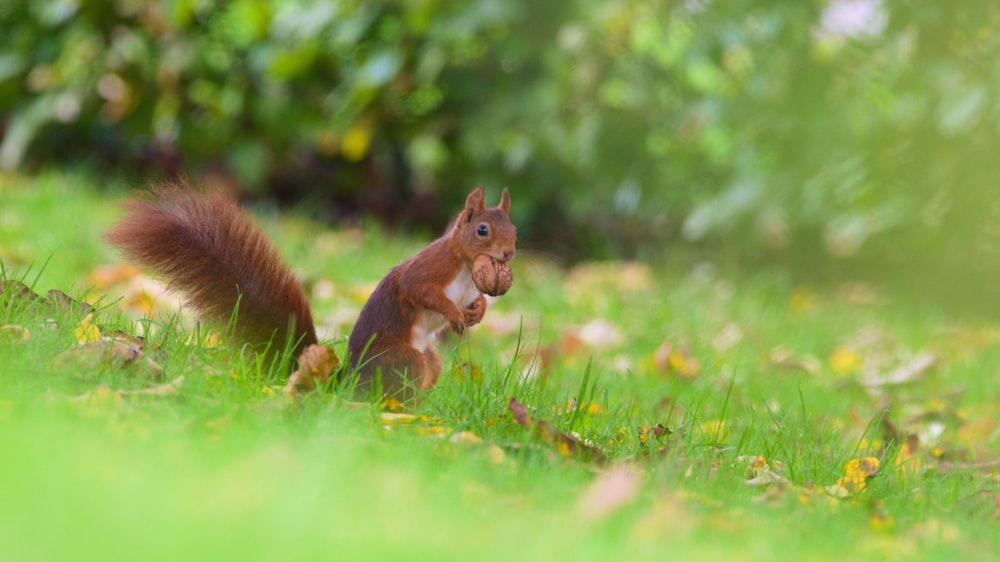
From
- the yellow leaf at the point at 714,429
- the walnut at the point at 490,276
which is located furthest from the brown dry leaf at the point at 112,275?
the yellow leaf at the point at 714,429

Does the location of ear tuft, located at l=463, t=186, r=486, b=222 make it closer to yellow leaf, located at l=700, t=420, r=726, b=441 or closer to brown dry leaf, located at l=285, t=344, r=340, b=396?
brown dry leaf, located at l=285, t=344, r=340, b=396

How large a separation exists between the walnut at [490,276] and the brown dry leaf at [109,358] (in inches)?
23.0

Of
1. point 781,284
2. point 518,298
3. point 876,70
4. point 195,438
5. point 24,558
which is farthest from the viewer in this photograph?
point 781,284

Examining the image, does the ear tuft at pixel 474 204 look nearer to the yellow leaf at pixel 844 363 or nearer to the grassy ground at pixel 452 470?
the grassy ground at pixel 452 470

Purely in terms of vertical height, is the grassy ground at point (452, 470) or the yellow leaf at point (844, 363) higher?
the yellow leaf at point (844, 363)

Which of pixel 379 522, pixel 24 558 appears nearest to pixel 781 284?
pixel 379 522

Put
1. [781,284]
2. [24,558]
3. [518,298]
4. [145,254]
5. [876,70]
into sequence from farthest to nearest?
[781,284], [876,70], [518,298], [145,254], [24,558]

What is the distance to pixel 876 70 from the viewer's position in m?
4.80

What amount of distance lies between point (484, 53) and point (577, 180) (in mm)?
741

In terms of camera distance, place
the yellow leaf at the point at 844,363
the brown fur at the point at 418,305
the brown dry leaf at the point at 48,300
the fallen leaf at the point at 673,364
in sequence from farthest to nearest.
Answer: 1. the yellow leaf at the point at 844,363
2. the fallen leaf at the point at 673,364
3. the brown dry leaf at the point at 48,300
4. the brown fur at the point at 418,305

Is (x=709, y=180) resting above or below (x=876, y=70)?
below

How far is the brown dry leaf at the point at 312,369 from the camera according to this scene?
2047 mm

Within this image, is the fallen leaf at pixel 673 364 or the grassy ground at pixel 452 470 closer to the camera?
the grassy ground at pixel 452 470

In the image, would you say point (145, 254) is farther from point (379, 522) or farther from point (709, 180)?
point (709, 180)
